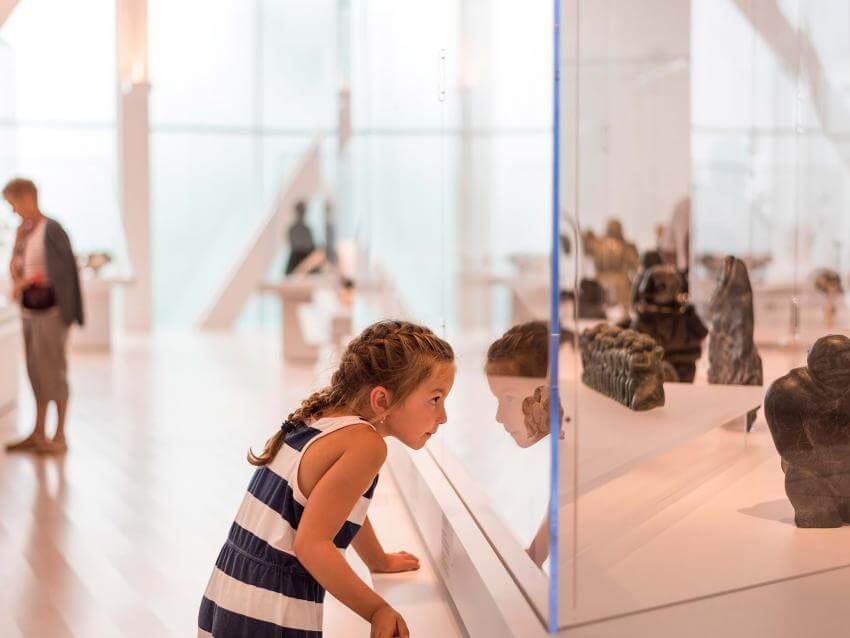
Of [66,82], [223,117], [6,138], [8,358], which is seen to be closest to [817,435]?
[8,358]

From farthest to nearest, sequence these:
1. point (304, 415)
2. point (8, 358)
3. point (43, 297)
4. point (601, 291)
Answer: point (8, 358)
point (601, 291)
point (43, 297)
point (304, 415)

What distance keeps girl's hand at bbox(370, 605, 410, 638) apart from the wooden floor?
557 millimetres

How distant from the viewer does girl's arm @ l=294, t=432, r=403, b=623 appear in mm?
2150

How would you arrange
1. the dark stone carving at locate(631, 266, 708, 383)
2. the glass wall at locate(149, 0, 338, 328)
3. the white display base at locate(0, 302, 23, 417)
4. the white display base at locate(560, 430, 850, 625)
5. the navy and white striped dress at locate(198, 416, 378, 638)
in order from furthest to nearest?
the glass wall at locate(149, 0, 338, 328), the white display base at locate(0, 302, 23, 417), the dark stone carving at locate(631, 266, 708, 383), the navy and white striped dress at locate(198, 416, 378, 638), the white display base at locate(560, 430, 850, 625)

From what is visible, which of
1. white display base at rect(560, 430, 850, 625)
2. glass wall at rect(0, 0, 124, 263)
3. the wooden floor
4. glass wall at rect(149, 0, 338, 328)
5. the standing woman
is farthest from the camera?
glass wall at rect(149, 0, 338, 328)

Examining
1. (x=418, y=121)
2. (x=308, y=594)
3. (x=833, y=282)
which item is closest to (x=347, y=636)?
(x=308, y=594)

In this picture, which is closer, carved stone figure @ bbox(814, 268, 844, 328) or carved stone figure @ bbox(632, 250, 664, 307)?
carved stone figure @ bbox(814, 268, 844, 328)

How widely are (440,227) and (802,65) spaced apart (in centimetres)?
143

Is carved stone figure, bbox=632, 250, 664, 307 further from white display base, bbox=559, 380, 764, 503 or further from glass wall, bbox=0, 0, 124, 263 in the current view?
glass wall, bbox=0, 0, 124, 263

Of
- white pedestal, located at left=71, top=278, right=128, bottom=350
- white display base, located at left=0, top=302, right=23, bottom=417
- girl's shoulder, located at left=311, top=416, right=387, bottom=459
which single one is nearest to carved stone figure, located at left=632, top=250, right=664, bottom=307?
white display base, located at left=0, top=302, right=23, bottom=417

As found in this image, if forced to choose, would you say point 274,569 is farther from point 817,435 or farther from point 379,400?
point 817,435

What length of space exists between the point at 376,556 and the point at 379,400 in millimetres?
Result: 723

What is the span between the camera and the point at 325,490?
2.16m

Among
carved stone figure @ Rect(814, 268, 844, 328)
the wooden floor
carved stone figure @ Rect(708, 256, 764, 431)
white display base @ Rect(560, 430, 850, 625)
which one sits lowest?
the wooden floor
